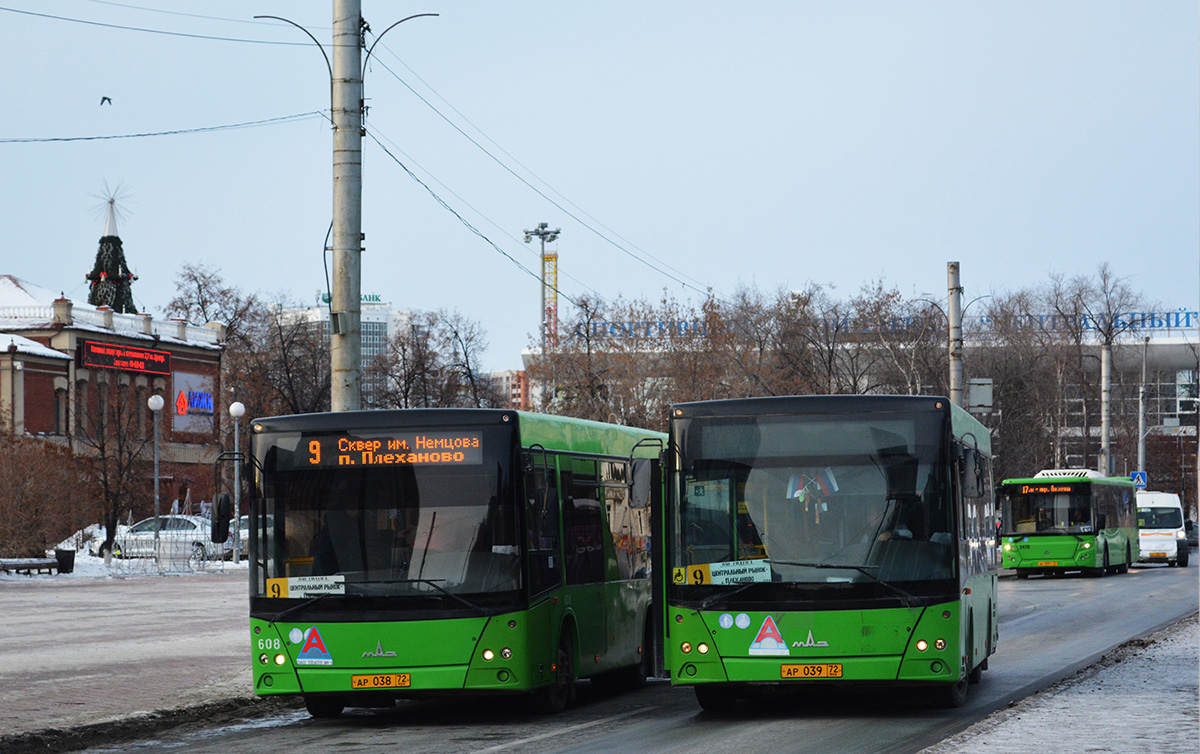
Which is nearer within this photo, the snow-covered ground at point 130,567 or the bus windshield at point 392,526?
the bus windshield at point 392,526

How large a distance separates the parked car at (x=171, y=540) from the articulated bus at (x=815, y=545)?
131 ft

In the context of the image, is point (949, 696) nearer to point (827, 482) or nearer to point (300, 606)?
point (827, 482)

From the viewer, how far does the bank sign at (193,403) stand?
281 feet

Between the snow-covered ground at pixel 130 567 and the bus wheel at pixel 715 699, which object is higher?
the bus wheel at pixel 715 699

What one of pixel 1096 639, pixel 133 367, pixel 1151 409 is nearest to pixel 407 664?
pixel 1096 639

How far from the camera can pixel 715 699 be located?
14.2 metres

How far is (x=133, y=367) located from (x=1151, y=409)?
68.8 m

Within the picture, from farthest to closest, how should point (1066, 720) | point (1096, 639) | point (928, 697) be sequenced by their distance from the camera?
point (1096, 639)
point (928, 697)
point (1066, 720)

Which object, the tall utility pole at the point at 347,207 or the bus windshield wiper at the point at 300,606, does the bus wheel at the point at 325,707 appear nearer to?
the bus windshield wiper at the point at 300,606

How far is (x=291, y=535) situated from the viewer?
1374 centimetres

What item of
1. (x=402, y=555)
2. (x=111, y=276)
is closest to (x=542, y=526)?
(x=402, y=555)

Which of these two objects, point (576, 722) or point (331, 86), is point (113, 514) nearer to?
point (331, 86)

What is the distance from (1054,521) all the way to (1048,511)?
323 millimetres

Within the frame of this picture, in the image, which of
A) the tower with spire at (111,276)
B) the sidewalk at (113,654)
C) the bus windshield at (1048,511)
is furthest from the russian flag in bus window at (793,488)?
the tower with spire at (111,276)
